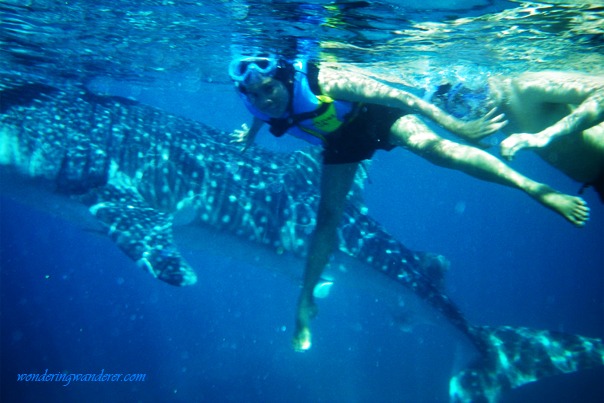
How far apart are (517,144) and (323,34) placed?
5787 mm

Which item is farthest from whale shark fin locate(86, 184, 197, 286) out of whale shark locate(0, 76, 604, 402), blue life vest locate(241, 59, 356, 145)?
blue life vest locate(241, 59, 356, 145)

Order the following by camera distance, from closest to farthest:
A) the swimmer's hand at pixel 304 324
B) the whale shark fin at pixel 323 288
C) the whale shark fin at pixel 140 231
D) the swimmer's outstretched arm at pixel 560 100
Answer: the swimmer's outstretched arm at pixel 560 100, the swimmer's hand at pixel 304 324, the whale shark fin at pixel 140 231, the whale shark fin at pixel 323 288

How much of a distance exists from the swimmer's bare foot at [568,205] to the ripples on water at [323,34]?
4.27 meters

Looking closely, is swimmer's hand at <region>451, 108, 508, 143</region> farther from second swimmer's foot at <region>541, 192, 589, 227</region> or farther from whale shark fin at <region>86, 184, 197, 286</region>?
whale shark fin at <region>86, 184, 197, 286</region>

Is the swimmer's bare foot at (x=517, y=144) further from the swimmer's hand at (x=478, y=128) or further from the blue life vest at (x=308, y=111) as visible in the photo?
the blue life vest at (x=308, y=111)

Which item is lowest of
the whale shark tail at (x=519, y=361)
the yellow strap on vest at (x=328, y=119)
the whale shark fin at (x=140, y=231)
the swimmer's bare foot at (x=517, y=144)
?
the whale shark tail at (x=519, y=361)

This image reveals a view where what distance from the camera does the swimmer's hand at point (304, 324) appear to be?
5.98 metres

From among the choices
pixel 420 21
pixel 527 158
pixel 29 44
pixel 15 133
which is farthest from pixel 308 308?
pixel 527 158

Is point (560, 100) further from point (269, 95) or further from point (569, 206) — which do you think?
point (269, 95)

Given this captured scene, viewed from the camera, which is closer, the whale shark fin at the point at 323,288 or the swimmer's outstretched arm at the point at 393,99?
the swimmer's outstretched arm at the point at 393,99

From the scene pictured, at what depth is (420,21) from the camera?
7891mm

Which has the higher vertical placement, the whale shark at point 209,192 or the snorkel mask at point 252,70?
the snorkel mask at point 252,70

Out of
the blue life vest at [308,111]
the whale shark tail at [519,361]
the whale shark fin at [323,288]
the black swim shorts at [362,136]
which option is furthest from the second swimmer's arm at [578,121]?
the whale shark tail at [519,361]

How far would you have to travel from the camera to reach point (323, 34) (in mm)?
8570
